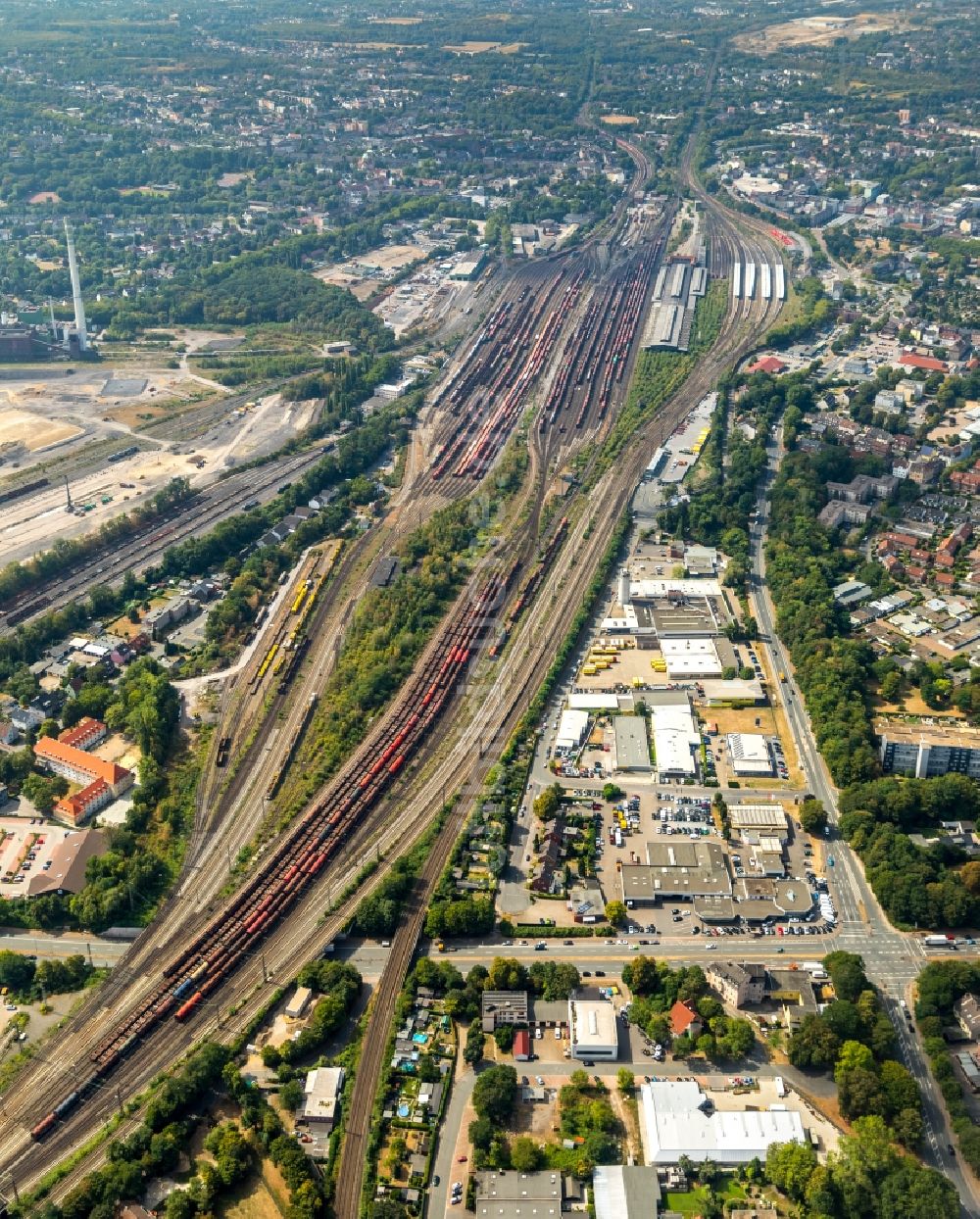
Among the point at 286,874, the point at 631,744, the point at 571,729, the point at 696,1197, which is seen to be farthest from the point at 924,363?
the point at 696,1197

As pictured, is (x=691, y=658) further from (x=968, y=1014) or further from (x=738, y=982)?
(x=968, y=1014)

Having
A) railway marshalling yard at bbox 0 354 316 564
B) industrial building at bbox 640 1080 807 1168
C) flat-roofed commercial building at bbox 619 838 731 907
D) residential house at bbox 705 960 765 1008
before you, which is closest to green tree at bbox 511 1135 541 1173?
industrial building at bbox 640 1080 807 1168

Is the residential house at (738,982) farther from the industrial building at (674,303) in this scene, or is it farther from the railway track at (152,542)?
the industrial building at (674,303)

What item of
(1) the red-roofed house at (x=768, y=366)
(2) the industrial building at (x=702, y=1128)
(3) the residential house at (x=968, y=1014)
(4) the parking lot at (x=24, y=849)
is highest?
(1) the red-roofed house at (x=768, y=366)

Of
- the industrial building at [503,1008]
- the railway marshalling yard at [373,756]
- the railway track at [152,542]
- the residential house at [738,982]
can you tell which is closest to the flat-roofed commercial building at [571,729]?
the railway marshalling yard at [373,756]

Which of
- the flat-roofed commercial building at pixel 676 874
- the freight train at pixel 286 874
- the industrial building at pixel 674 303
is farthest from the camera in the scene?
the industrial building at pixel 674 303

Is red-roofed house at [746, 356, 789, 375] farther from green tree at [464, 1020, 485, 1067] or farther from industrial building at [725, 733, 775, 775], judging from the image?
green tree at [464, 1020, 485, 1067]

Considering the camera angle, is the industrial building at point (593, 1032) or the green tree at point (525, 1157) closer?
the green tree at point (525, 1157)
